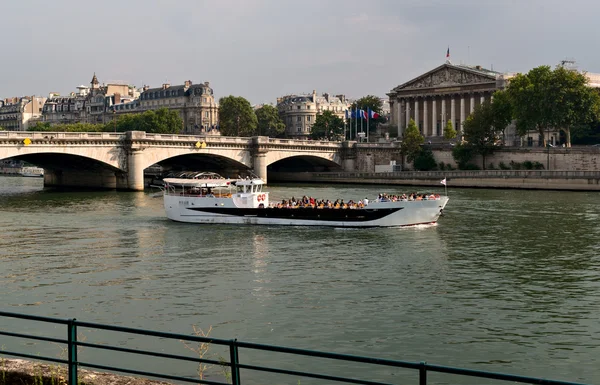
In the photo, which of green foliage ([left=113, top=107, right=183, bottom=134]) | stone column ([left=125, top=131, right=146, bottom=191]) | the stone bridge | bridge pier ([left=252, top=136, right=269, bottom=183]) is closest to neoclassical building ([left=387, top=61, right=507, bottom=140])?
the stone bridge

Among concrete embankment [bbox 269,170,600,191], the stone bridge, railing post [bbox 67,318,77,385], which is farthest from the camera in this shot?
concrete embankment [bbox 269,170,600,191]

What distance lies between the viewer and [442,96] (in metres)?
132

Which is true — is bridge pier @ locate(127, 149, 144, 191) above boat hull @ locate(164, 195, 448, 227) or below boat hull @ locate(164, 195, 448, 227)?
above

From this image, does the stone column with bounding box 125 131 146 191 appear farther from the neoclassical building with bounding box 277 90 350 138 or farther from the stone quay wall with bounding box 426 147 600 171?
the neoclassical building with bounding box 277 90 350 138

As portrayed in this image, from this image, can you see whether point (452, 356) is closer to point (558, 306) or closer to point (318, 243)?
point (558, 306)

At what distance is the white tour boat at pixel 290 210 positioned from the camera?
4866cm

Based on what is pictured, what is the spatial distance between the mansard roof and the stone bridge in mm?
30604

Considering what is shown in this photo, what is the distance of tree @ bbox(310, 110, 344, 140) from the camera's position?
506ft

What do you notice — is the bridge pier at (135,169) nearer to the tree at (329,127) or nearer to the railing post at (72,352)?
the railing post at (72,352)

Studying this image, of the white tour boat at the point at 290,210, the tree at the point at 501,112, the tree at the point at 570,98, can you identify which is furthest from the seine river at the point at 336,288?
the tree at the point at 501,112

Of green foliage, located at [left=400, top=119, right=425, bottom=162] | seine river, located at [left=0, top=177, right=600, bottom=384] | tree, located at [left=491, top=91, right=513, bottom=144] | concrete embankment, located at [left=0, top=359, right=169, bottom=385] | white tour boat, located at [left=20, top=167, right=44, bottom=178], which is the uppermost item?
tree, located at [left=491, top=91, right=513, bottom=144]

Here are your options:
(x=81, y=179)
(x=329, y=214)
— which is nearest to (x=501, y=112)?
(x=81, y=179)

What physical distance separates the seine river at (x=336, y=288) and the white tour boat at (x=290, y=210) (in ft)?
4.60

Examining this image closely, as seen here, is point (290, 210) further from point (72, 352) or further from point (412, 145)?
point (412, 145)
